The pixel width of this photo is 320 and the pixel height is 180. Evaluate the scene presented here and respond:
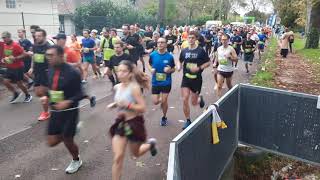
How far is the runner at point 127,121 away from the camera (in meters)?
5.04

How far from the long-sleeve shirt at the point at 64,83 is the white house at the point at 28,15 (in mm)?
16732

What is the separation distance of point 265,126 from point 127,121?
324 cm

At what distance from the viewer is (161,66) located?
802cm

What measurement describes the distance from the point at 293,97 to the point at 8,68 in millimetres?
7195

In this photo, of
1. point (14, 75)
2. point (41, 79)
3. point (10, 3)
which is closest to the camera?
point (41, 79)

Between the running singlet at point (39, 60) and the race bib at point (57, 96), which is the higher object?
the running singlet at point (39, 60)

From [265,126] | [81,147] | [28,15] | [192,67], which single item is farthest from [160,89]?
[28,15]

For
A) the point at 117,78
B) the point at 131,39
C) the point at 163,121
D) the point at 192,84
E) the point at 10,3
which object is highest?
the point at 10,3

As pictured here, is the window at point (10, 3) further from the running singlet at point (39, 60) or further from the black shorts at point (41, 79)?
the black shorts at point (41, 79)

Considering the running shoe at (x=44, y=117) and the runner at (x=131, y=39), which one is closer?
the running shoe at (x=44, y=117)

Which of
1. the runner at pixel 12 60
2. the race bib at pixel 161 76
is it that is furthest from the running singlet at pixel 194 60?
the runner at pixel 12 60

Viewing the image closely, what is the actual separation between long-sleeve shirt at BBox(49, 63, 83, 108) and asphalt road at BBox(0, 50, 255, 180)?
122 centimetres

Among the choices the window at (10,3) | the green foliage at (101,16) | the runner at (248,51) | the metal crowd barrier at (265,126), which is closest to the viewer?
the metal crowd barrier at (265,126)

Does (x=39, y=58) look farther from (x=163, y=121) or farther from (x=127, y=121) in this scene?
(x=127, y=121)
